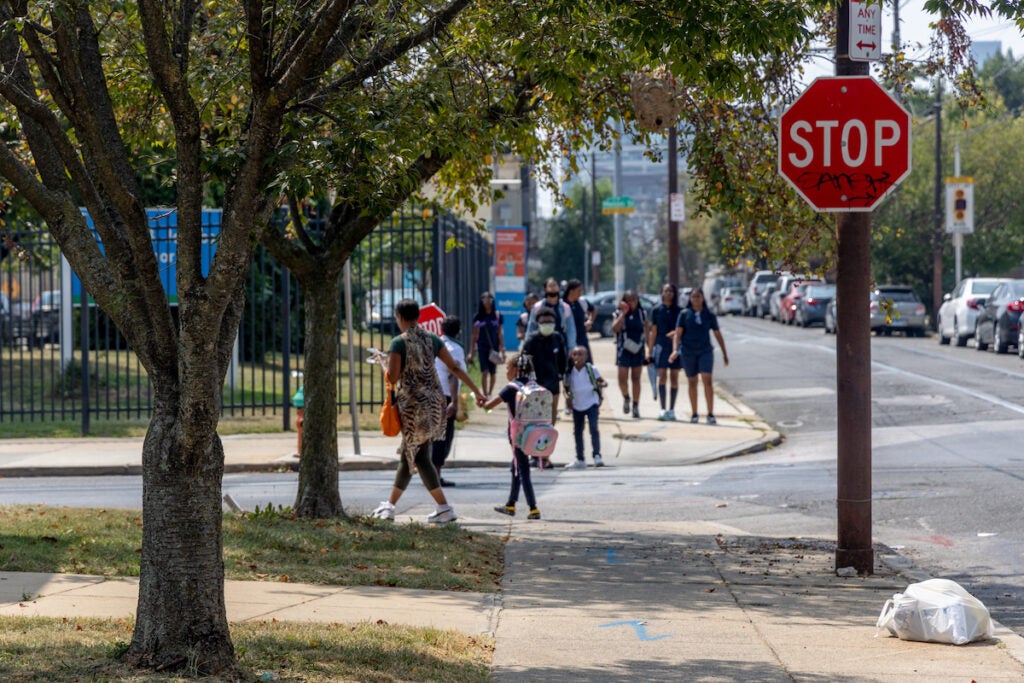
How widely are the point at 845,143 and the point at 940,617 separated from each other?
336 cm

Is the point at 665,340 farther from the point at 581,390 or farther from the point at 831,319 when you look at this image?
the point at 831,319

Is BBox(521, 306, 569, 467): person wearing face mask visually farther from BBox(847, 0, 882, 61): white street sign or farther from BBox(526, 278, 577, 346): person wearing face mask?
BBox(847, 0, 882, 61): white street sign

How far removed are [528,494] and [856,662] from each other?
16.5ft

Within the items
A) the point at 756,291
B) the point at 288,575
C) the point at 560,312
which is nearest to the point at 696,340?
the point at 560,312

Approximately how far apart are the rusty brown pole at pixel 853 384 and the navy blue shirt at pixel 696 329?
9.59m

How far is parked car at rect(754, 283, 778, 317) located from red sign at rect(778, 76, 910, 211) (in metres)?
44.3

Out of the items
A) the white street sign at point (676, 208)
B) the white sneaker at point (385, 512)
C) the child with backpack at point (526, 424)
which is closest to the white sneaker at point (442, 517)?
the white sneaker at point (385, 512)

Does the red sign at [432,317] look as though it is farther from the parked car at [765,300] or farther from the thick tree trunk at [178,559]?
the parked car at [765,300]

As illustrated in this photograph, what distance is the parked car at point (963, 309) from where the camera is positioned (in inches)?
1264

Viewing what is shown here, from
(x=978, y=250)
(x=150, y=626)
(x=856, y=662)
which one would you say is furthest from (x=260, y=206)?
(x=978, y=250)

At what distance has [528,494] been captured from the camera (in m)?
11.6

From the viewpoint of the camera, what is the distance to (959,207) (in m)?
40.3

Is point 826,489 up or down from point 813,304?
down

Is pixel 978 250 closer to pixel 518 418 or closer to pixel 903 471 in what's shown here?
pixel 903 471
